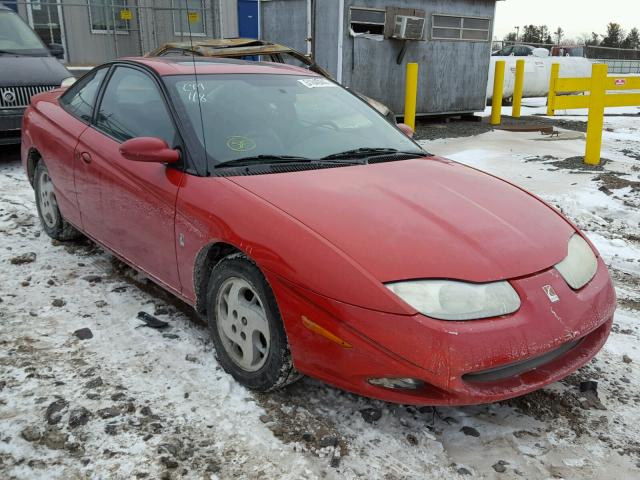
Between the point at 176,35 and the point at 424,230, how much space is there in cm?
1516

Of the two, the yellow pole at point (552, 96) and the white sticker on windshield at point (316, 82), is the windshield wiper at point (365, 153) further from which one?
the yellow pole at point (552, 96)

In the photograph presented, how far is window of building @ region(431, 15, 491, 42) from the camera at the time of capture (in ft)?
41.4

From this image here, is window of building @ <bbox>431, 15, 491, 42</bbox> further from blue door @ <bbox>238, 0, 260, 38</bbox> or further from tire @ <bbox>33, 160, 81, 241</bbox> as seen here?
tire @ <bbox>33, 160, 81, 241</bbox>

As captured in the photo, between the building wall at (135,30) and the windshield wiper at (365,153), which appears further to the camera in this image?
the building wall at (135,30)

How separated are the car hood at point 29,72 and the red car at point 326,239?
3915 mm

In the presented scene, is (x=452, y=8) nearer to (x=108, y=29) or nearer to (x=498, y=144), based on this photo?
(x=498, y=144)

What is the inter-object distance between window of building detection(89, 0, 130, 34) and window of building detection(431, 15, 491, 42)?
27.3ft

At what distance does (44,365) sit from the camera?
115 inches

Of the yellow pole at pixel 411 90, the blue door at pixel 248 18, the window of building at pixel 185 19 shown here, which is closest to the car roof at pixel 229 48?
the yellow pole at pixel 411 90

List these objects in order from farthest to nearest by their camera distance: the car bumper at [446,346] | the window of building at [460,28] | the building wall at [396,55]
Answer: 1. the window of building at [460,28]
2. the building wall at [396,55]
3. the car bumper at [446,346]

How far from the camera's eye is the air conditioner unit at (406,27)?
1171 cm

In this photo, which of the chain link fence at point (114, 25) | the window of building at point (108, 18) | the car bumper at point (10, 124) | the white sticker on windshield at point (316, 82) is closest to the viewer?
the white sticker on windshield at point (316, 82)

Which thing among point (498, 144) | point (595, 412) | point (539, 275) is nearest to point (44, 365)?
point (539, 275)

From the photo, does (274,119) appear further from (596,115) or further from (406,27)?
(406,27)
